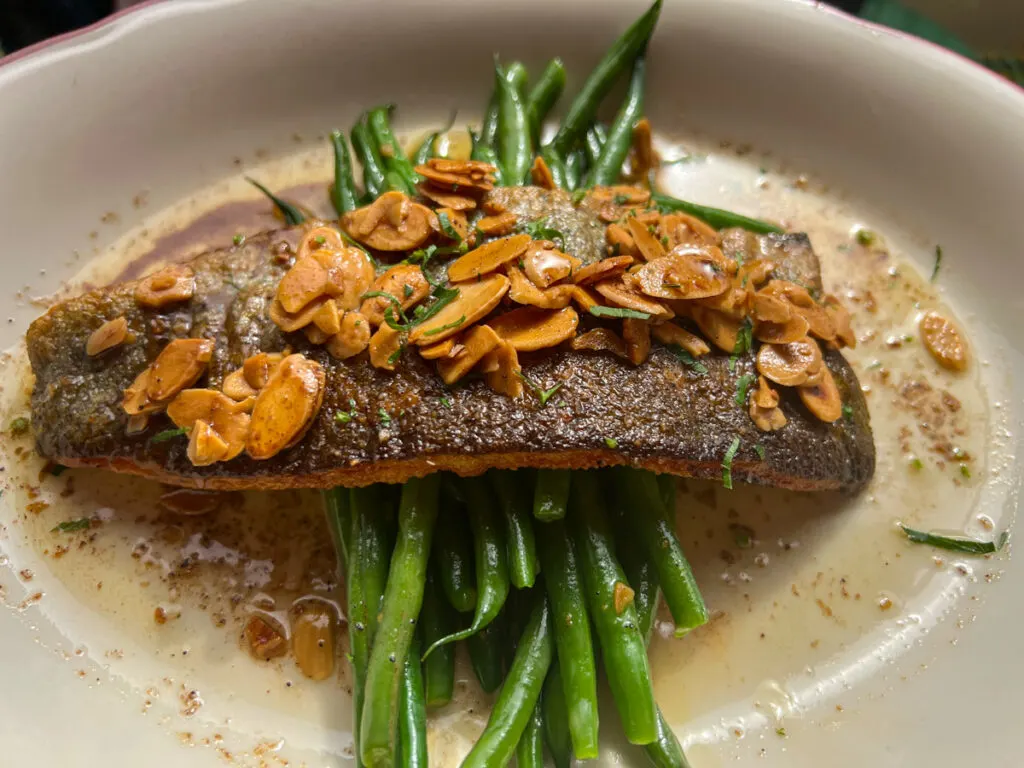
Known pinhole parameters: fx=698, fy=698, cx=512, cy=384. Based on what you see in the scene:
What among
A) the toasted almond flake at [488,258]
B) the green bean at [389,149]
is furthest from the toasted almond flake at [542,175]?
the toasted almond flake at [488,258]

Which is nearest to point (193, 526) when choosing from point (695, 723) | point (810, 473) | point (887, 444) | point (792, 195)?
point (695, 723)

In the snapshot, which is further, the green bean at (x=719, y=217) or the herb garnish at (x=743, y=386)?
the green bean at (x=719, y=217)

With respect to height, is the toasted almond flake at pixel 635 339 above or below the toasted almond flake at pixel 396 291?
below

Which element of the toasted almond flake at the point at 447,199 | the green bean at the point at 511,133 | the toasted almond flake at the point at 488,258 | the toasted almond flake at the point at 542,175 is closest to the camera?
the toasted almond flake at the point at 488,258

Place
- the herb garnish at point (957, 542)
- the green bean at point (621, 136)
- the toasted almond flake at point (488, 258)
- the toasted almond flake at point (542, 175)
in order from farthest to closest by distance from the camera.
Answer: the green bean at point (621, 136) < the toasted almond flake at point (542, 175) < the herb garnish at point (957, 542) < the toasted almond flake at point (488, 258)

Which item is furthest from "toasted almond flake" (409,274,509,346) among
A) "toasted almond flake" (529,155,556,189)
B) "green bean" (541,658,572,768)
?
"green bean" (541,658,572,768)

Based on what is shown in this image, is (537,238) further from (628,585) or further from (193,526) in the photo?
(193,526)

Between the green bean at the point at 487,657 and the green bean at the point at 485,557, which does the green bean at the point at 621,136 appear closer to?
the green bean at the point at 485,557
